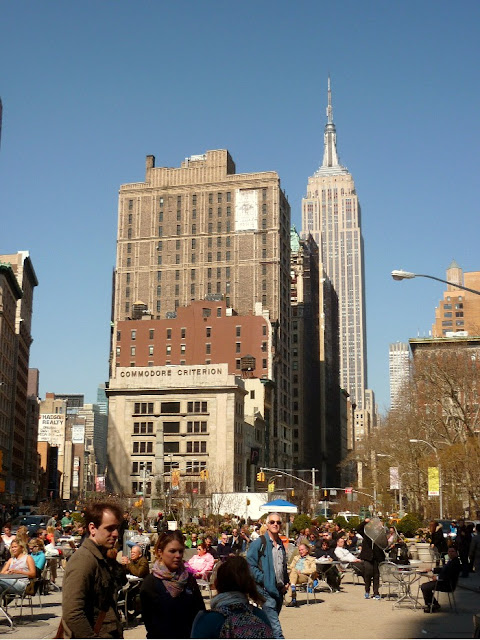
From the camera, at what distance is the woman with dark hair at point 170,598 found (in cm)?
734

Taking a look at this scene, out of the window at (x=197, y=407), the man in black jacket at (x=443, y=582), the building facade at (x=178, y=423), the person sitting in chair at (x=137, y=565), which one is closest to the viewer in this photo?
the person sitting in chair at (x=137, y=565)

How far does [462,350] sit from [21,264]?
90653mm

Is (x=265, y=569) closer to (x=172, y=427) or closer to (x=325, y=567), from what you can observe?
(x=325, y=567)

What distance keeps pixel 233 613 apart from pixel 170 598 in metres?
1.19

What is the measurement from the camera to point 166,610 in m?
7.37

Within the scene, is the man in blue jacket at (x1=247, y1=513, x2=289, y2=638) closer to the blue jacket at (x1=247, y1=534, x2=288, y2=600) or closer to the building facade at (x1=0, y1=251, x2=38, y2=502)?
the blue jacket at (x1=247, y1=534, x2=288, y2=600)

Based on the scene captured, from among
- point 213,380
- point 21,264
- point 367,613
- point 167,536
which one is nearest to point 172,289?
point 21,264

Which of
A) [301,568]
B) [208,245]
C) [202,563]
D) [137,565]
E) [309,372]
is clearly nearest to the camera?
[137,565]

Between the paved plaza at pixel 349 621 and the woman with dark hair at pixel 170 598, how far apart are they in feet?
28.2

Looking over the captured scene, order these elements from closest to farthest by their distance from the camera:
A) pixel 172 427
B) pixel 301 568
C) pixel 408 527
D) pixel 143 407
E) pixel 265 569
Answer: pixel 265 569, pixel 301 568, pixel 408 527, pixel 172 427, pixel 143 407

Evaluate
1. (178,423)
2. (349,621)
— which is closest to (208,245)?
(178,423)

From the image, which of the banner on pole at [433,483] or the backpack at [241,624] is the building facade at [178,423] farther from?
the backpack at [241,624]

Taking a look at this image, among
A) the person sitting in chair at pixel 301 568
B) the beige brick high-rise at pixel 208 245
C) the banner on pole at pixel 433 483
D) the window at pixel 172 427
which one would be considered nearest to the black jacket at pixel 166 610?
the person sitting in chair at pixel 301 568

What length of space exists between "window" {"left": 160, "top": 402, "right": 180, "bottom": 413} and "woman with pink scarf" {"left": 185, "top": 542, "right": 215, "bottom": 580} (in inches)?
3724
